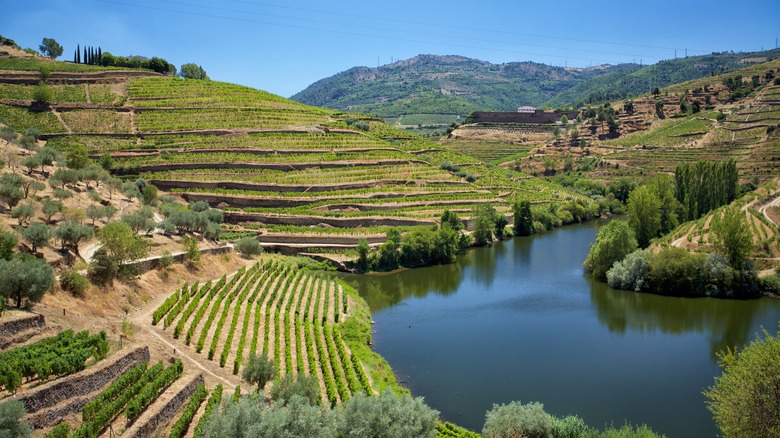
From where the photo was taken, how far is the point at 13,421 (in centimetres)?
1387

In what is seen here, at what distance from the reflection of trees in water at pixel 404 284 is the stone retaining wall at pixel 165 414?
23.7 meters

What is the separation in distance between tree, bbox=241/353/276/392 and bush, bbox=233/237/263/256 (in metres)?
25.2

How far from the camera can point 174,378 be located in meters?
21.1

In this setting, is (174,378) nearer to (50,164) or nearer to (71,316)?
(71,316)

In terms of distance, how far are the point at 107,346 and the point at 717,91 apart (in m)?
133

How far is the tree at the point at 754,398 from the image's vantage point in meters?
18.4

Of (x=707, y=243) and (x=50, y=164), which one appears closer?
(x=50, y=164)

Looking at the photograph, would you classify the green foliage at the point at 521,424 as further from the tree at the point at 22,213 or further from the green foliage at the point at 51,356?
the tree at the point at 22,213

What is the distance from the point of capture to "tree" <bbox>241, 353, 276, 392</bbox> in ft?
76.7

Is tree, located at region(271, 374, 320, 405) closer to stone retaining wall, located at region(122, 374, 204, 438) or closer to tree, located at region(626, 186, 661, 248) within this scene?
stone retaining wall, located at region(122, 374, 204, 438)

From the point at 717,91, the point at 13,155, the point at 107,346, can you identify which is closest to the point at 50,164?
the point at 13,155

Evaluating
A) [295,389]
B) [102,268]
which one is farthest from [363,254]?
[295,389]

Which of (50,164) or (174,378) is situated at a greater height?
(50,164)

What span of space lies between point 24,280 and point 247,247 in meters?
27.4
